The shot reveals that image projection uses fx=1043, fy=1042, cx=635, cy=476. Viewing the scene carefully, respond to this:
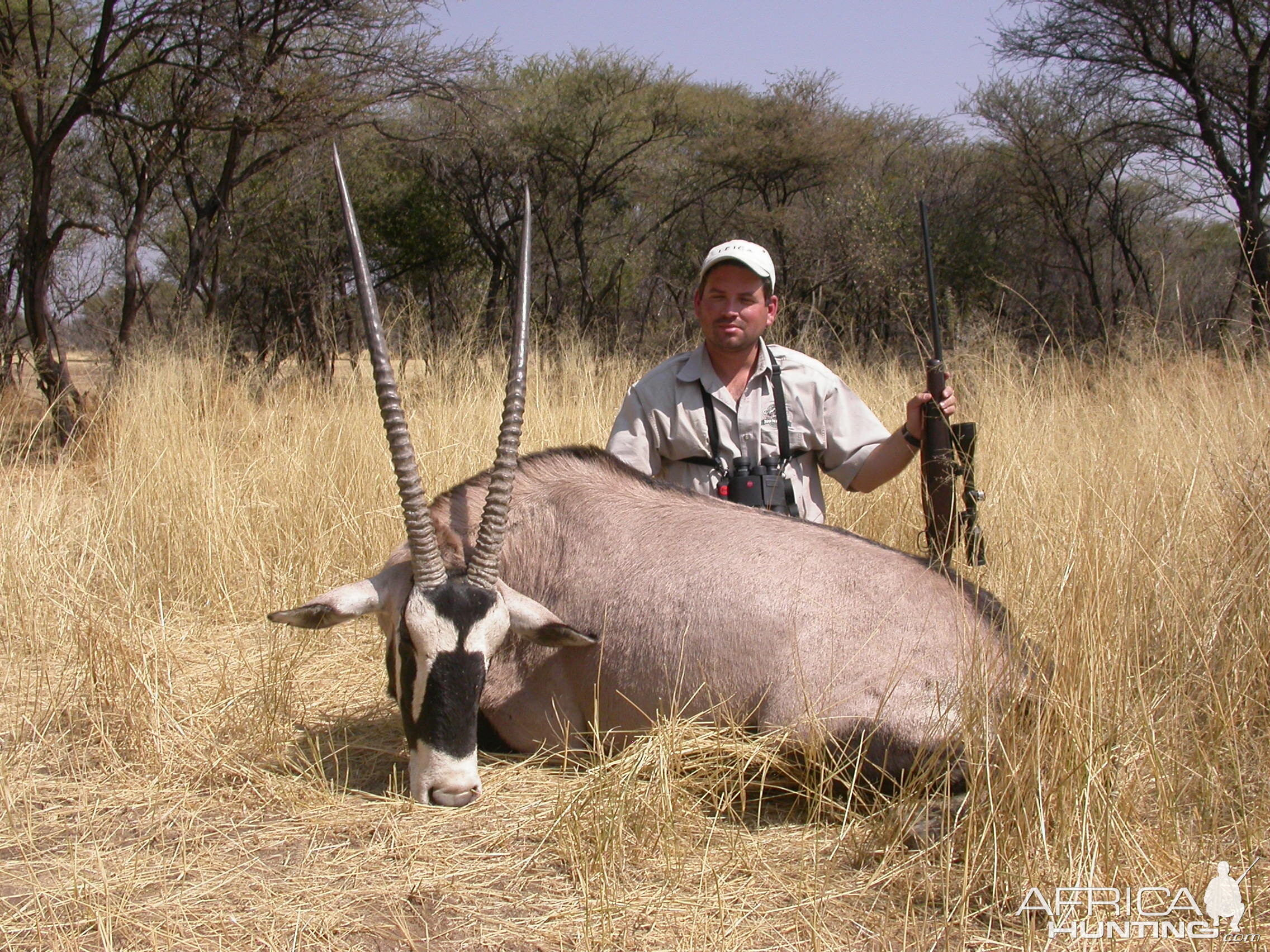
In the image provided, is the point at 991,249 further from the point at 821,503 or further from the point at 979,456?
the point at 821,503

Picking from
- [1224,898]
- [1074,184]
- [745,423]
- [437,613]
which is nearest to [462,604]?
[437,613]

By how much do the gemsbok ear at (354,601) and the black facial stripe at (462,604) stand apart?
19 centimetres

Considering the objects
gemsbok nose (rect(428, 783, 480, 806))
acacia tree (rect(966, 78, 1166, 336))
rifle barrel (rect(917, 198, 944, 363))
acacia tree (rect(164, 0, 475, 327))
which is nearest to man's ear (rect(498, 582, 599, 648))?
gemsbok nose (rect(428, 783, 480, 806))

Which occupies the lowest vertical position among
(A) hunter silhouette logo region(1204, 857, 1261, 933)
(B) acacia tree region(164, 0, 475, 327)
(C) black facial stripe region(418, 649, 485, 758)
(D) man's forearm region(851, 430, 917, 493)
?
(A) hunter silhouette logo region(1204, 857, 1261, 933)

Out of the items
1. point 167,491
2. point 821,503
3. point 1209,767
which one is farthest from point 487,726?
point 167,491

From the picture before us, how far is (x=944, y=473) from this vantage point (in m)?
3.77

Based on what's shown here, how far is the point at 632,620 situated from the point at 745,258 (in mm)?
1623

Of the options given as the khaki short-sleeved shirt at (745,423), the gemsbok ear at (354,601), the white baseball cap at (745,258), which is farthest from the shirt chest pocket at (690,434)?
the gemsbok ear at (354,601)

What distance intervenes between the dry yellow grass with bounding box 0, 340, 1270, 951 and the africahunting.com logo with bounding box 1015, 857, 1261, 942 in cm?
4

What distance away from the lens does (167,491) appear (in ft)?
17.8

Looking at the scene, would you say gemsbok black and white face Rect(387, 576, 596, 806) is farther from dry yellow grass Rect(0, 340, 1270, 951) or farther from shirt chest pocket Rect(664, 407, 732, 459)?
shirt chest pocket Rect(664, 407, 732, 459)

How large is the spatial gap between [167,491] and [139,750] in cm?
245

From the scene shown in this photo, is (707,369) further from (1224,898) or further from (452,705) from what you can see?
(1224,898)

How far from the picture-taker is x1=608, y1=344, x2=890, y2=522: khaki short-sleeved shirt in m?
4.16
